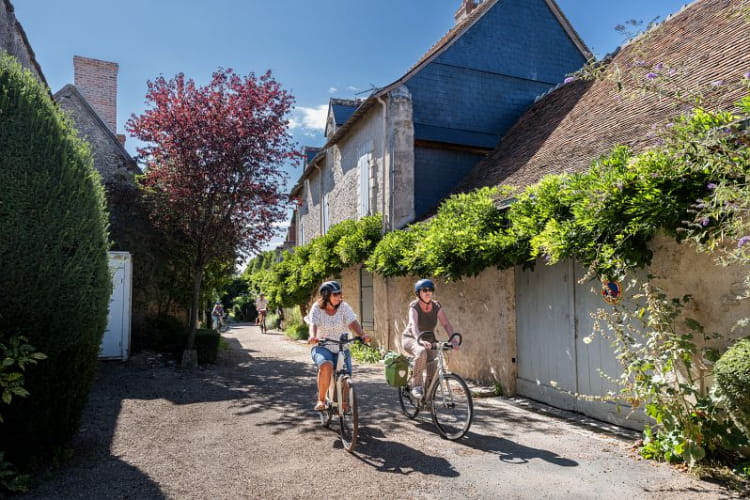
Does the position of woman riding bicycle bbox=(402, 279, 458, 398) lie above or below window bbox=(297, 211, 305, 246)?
below

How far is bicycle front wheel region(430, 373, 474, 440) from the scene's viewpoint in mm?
4828

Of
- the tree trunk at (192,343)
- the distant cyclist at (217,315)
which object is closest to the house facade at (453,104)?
the tree trunk at (192,343)

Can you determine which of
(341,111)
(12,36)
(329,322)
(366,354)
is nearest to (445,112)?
(341,111)

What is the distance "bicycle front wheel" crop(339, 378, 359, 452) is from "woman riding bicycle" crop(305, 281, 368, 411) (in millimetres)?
281

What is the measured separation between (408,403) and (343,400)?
1522 mm

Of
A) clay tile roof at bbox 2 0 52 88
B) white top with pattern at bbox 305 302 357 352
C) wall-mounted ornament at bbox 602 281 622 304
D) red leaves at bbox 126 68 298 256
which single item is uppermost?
clay tile roof at bbox 2 0 52 88

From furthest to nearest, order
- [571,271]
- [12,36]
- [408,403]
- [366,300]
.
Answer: [366,300] → [12,36] → [571,271] → [408,403]

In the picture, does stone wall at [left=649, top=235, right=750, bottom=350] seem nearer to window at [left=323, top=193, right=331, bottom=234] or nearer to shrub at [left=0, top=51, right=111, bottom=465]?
shrub at [left=0, top=51, right=111, bottom=465]

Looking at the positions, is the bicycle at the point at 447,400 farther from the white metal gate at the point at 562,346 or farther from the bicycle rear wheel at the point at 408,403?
the white metal gate at the point at 562,346

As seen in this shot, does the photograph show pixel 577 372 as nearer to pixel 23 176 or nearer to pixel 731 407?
pixel 731 407

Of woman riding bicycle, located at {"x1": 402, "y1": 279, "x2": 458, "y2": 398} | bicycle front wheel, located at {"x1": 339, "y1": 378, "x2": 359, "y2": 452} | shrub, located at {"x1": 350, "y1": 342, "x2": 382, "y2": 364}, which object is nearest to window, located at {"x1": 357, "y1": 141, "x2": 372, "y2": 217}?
shrub, located at {"x1": 350, "y1": 342, "x2": 382, "y2": 364}

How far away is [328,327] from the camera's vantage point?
207 inches

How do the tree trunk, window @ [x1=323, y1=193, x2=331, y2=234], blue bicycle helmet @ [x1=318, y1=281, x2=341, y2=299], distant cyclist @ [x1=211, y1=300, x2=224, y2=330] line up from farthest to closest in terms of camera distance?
1. distant cyclist @ [x1=211, y1=300, x2=224, y2=330]
2. window @ [x1=323, y1=193, x2=331, y2=234]
3. the tree trunk
4. blue bicycle helmet @ [x1=318, y1=281, x2=341, y2=299]

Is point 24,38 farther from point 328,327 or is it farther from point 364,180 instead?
point 328,327
